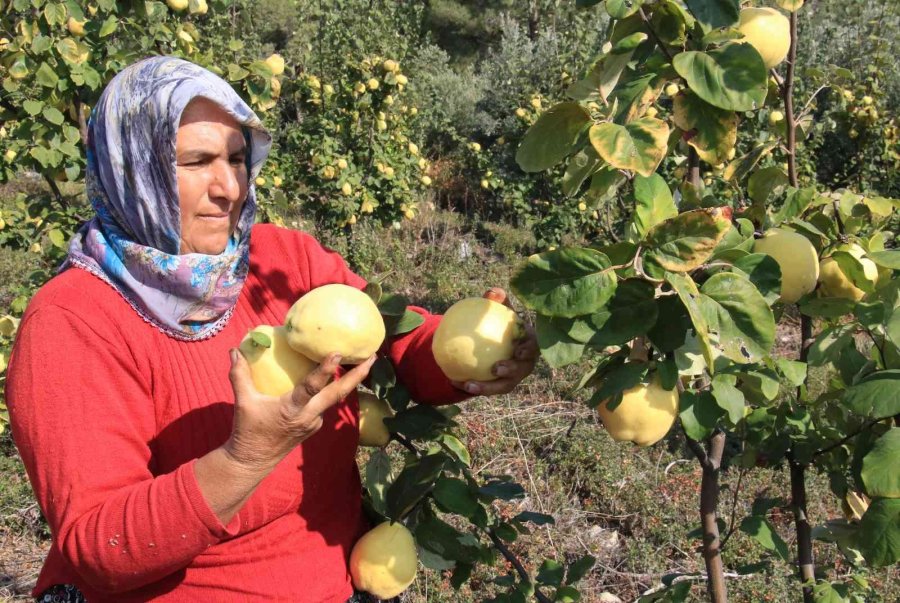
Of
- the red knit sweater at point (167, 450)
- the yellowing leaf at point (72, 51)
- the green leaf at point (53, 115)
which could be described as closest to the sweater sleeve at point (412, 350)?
the red knit sweater at point (167, 450)

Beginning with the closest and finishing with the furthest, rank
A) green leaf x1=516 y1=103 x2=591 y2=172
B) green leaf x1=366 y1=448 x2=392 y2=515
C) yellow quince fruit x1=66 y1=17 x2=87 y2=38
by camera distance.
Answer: green leaf x1=516 y1=103 x2=591 y2=172 → green leaf x1=366 y1=448 x2=392 y2=515 → yellow quince fruit x1=66 y1=17 x2=87 y2=38

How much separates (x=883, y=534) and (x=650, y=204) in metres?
0.53

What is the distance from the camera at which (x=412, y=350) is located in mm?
1431

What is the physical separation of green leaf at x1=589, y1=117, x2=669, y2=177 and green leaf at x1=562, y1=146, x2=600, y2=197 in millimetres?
118

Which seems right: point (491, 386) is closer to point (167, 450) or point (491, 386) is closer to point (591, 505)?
Answer: point (167, 450)

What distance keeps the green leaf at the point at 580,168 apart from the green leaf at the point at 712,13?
21 cm

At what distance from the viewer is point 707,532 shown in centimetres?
135

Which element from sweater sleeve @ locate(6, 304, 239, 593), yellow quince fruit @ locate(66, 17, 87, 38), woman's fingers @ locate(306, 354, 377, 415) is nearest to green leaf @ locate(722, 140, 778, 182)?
woman's fingers @ locate(306, 354, 377, 415)

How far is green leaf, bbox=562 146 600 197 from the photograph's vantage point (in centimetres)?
100

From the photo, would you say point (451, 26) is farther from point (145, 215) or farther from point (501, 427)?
point (145, 215)

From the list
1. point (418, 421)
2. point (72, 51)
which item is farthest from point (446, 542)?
point (72, 51)

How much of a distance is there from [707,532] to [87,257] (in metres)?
1.16

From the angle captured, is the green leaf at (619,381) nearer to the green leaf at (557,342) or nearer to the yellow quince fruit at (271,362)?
the green leaf at (557,342)

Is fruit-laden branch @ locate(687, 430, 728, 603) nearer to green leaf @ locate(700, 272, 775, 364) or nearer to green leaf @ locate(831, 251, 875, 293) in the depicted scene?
green leaf @ locate(831, 251, 875, 293)
